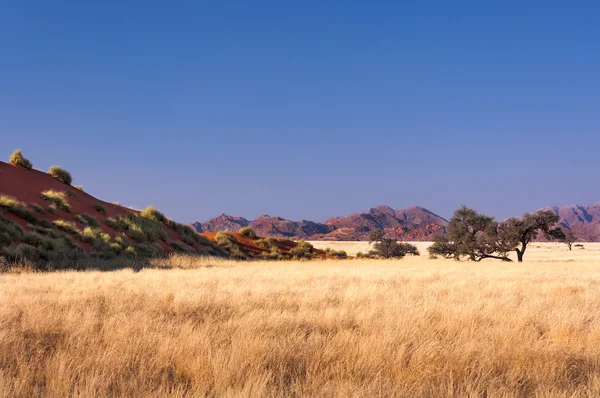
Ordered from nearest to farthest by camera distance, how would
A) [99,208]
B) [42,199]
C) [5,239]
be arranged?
[5,239] < [42,199] < [99,208]

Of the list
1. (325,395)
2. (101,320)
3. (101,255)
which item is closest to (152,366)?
(325,395)

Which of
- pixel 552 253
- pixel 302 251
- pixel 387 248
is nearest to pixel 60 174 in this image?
pixel 302 251

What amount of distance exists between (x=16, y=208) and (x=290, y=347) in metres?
21.2

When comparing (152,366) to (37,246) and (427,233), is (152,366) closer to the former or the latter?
(37,246)

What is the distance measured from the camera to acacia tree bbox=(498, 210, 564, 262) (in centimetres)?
3344

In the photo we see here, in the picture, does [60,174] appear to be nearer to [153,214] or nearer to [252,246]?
[153,214]

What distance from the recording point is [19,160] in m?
29.9

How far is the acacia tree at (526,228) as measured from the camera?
110 feet

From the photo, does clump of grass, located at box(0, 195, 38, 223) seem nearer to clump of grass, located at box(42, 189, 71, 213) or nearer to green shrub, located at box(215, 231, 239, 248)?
clump of grass, located at box(42, 189, 71, 213)

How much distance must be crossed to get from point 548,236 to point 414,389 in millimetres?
35580

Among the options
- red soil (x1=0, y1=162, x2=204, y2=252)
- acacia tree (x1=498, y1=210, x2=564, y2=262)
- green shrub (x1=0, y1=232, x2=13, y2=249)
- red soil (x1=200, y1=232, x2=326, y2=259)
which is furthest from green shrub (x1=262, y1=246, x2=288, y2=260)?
green shrub (x1=0, y1=232, x2=13, y2=249)

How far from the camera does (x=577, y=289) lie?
1061 centimetres

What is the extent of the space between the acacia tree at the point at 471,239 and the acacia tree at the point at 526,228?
0.63m

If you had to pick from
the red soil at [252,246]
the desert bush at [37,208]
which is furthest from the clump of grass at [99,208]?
the red soil at [252,246]
